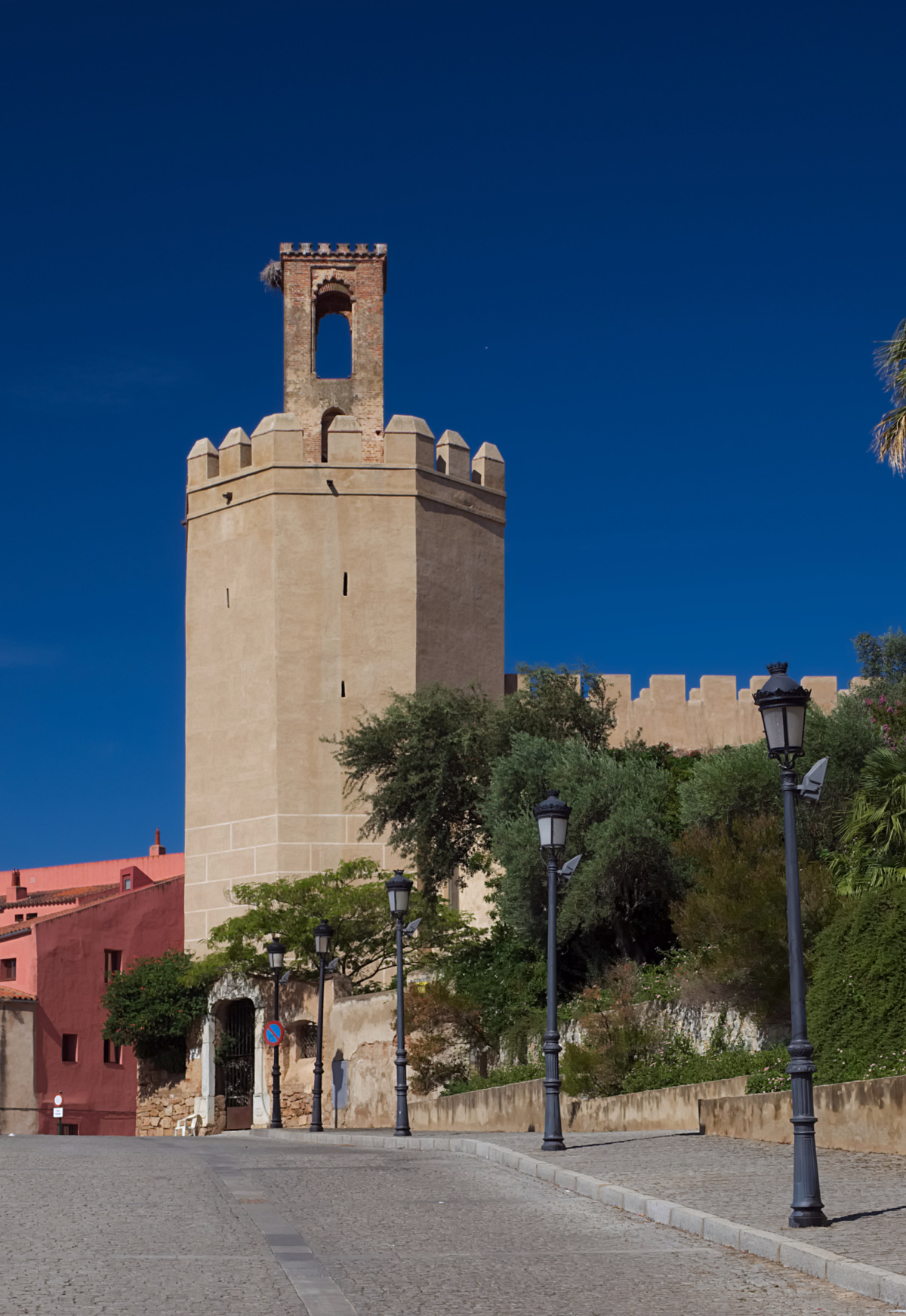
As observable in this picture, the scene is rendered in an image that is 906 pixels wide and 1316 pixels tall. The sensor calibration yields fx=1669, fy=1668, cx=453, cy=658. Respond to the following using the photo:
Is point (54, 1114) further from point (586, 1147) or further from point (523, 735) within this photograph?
point (586, 1147)

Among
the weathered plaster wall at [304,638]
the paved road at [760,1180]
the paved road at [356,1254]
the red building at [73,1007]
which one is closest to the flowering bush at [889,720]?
the paved road at [760,1180]

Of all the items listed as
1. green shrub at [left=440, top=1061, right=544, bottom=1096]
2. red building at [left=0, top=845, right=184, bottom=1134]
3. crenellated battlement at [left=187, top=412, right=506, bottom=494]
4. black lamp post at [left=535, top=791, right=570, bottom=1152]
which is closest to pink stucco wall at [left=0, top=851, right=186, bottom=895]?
red building at [left=0, top=845, right=184, bottom=1134]

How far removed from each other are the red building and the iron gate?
6.51m

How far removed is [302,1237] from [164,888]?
4331 centimetres

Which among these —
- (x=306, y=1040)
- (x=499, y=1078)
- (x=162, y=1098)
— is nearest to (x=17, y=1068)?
(x=162, y=1098)

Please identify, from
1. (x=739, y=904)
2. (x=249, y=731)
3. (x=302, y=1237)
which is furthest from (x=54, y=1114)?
(x=302, y=1237)

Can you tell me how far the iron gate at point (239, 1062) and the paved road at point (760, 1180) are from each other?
89.2ft

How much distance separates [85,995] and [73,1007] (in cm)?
52

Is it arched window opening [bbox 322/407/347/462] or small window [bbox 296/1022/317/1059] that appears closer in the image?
small window [bbox 296/1022/317/1059]

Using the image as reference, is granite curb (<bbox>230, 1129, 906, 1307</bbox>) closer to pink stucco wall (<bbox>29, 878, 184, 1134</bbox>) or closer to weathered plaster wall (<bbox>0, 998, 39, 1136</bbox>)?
weathered plaster wall (<bbox>0, 998, 39, 1136</bbox>)

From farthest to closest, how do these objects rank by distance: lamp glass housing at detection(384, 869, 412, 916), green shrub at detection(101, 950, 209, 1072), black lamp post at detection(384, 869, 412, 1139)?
green shrub at detection(101, 950, 209, 1072)
lamp glass housing at detection(384, 869, 412, 916)
black lamp post at detection(384, 869, 412, 1139)

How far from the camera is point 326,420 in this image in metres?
49.1

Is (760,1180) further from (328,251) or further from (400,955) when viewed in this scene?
(328,251)

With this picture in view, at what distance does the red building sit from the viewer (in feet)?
156
